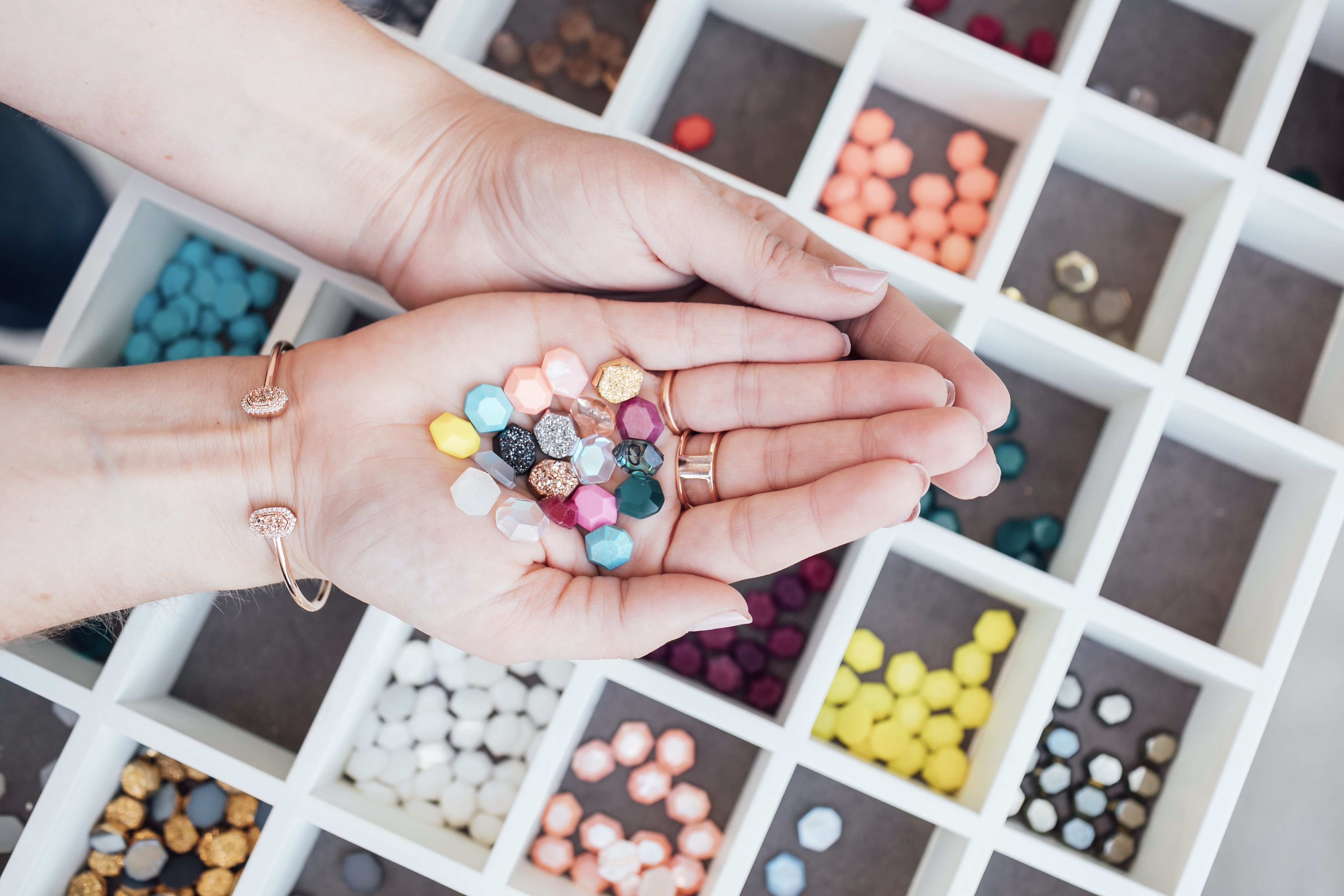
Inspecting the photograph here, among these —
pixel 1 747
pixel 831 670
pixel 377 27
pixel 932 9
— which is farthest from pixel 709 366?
pixel 1 747

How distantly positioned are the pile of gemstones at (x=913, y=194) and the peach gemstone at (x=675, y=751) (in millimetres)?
1039

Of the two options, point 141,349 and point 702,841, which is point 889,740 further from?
point 141,349

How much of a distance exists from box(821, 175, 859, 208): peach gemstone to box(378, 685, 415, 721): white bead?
1.26 m

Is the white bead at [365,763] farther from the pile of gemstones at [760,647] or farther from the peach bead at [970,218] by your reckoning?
the peach bead at [970,218]

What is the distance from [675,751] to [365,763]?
1.84 feet

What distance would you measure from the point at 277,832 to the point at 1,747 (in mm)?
715

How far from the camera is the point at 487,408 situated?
1112 mm

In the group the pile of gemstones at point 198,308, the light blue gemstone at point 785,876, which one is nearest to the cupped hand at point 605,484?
the pile of gemstones at point 198,308

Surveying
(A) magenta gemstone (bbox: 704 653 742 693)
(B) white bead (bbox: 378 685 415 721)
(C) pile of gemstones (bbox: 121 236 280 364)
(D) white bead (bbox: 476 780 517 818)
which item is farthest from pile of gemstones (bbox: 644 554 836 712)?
(C) pile of gemstones (bbox: 121 236 280 364)

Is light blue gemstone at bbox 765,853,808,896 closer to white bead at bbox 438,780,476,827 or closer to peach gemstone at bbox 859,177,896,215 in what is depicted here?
white bead at bbox 438,780,476,827

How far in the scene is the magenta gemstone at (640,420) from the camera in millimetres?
1124

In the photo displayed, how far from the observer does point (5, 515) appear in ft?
3.54

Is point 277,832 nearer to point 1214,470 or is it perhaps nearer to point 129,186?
point 129,186

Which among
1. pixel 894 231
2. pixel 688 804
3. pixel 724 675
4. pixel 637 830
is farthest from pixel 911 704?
pixel 894 231
